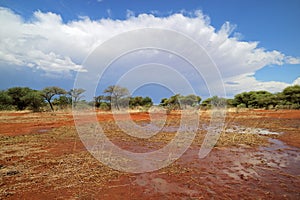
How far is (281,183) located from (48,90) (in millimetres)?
37148

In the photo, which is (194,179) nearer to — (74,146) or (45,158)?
(45,158)

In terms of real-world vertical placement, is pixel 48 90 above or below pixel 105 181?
above

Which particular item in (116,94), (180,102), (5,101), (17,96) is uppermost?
(116,94)

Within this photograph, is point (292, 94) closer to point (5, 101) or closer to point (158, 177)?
point (158, 177)

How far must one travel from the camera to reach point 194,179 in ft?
14.2

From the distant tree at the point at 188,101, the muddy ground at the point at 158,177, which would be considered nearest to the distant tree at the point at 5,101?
the muddy ground at the point at 158,177

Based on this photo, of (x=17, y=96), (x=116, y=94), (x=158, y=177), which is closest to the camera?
(x=158, y=177)

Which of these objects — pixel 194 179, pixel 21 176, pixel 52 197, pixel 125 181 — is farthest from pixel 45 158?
pixel 194 179

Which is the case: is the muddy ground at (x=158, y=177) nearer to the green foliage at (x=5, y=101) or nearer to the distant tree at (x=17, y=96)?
the green foliage at (x=5, y=101)

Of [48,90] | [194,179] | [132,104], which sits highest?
[48,90]

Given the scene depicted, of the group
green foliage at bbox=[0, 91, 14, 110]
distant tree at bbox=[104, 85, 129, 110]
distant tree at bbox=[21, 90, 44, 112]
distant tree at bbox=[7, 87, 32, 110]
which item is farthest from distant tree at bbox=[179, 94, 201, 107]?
green foliage at bbox=[0, 91, 14, 110]

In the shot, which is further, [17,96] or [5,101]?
[17,96]

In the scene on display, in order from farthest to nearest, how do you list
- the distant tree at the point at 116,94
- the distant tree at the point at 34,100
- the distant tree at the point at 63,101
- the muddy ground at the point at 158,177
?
1. the distant tree at the point at 63,101
2. the distant tree at the point at 34,100
3. the distant tree at the point at 116,94
4. the muddy ground at the point at 158,177

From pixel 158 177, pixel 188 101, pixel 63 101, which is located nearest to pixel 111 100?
pixel 63 101
